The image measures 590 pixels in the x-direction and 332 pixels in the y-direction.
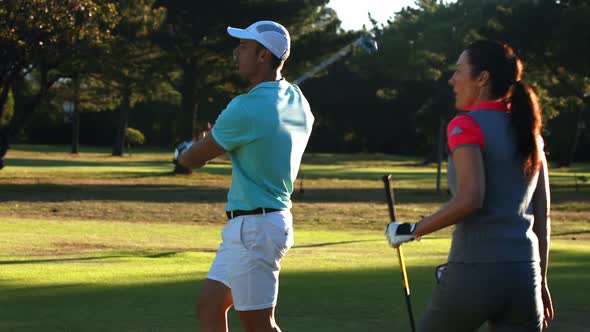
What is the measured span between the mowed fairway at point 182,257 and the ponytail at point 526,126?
4.00 meters

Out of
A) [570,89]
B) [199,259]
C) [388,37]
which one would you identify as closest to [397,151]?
[388,37]

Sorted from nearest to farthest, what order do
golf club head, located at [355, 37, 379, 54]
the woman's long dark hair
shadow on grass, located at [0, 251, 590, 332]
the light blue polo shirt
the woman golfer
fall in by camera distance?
the woman golfer
the woman's long dark hair
the light blue polo shirt
shadow on grass, located at [0, 251, 590, 332]
golf club head, located at [355, 37, 379, 54]

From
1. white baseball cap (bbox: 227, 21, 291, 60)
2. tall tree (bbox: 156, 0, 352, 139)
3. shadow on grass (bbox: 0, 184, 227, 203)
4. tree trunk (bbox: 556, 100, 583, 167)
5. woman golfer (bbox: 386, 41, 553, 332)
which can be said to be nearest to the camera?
woman golfer (bbox: 386, 41, 553, 332)

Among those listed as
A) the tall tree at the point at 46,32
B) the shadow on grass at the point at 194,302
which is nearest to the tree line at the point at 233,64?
the tall tree at the point at 46,32

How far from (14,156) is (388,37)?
2473 centimetres

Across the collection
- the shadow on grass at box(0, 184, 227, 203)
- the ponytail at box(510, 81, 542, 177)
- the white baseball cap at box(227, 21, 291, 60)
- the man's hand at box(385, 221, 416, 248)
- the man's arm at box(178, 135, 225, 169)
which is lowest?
the shadow on grass at box(0, 184, 227, 203)

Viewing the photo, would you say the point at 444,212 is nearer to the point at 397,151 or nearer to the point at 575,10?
the point at 575,10

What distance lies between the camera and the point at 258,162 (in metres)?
5.21

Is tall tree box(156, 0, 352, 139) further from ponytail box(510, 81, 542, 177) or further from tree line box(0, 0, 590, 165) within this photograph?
ponytail box(510, 81, 542, 177)

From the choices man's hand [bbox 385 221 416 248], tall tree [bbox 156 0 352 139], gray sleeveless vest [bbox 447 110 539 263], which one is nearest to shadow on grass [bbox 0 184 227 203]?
tall tree [bbox 156 0 352 139]

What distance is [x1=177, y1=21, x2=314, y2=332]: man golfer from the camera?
520 centimetres

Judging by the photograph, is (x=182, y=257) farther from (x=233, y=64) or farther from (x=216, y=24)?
(x=233, y=64)

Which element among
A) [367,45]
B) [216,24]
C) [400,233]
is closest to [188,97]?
[216,24]

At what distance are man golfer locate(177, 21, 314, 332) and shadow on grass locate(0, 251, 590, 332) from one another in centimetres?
279
